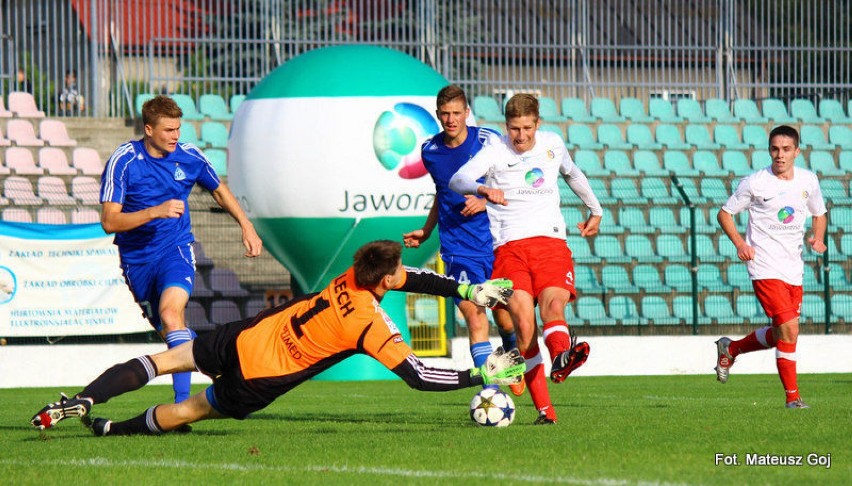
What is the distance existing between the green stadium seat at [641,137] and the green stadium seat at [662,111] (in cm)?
91

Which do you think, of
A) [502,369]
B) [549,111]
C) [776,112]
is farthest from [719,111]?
[502,369]

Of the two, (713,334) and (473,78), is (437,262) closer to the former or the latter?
(713,334)

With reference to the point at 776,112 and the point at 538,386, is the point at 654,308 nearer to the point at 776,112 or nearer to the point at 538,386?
the point at 776,112

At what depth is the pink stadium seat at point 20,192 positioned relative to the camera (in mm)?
17391

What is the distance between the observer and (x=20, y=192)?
58.2ft

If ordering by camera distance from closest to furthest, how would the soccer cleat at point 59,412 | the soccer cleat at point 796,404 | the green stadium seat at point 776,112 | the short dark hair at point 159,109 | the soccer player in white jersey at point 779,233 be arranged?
the soccer cleat at point 59,412
the short dark hair at point 159,109
the soccer cleat at point 796,404
the soccer player in white jersey at point 779,233
the green stadium seat at point 776,112

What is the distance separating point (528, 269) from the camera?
27.5 feet

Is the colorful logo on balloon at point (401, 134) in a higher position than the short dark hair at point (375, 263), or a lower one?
higher

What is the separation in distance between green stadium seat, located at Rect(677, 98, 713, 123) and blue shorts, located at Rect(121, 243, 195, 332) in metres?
17.4

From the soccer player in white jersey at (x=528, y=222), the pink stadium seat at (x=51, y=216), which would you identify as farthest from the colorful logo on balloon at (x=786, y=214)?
the pink stadium seat at (x=51, y=216)

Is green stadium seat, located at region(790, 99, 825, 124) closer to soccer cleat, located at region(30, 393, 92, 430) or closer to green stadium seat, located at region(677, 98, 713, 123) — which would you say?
green stadium seat, located at region(677, 98, 713, 123)

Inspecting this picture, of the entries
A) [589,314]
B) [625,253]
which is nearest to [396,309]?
[589,314]

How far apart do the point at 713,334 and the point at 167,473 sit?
42.9 feet

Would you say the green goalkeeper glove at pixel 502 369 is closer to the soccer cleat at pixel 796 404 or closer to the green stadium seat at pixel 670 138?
the soccer cleat at pixel 796 404
